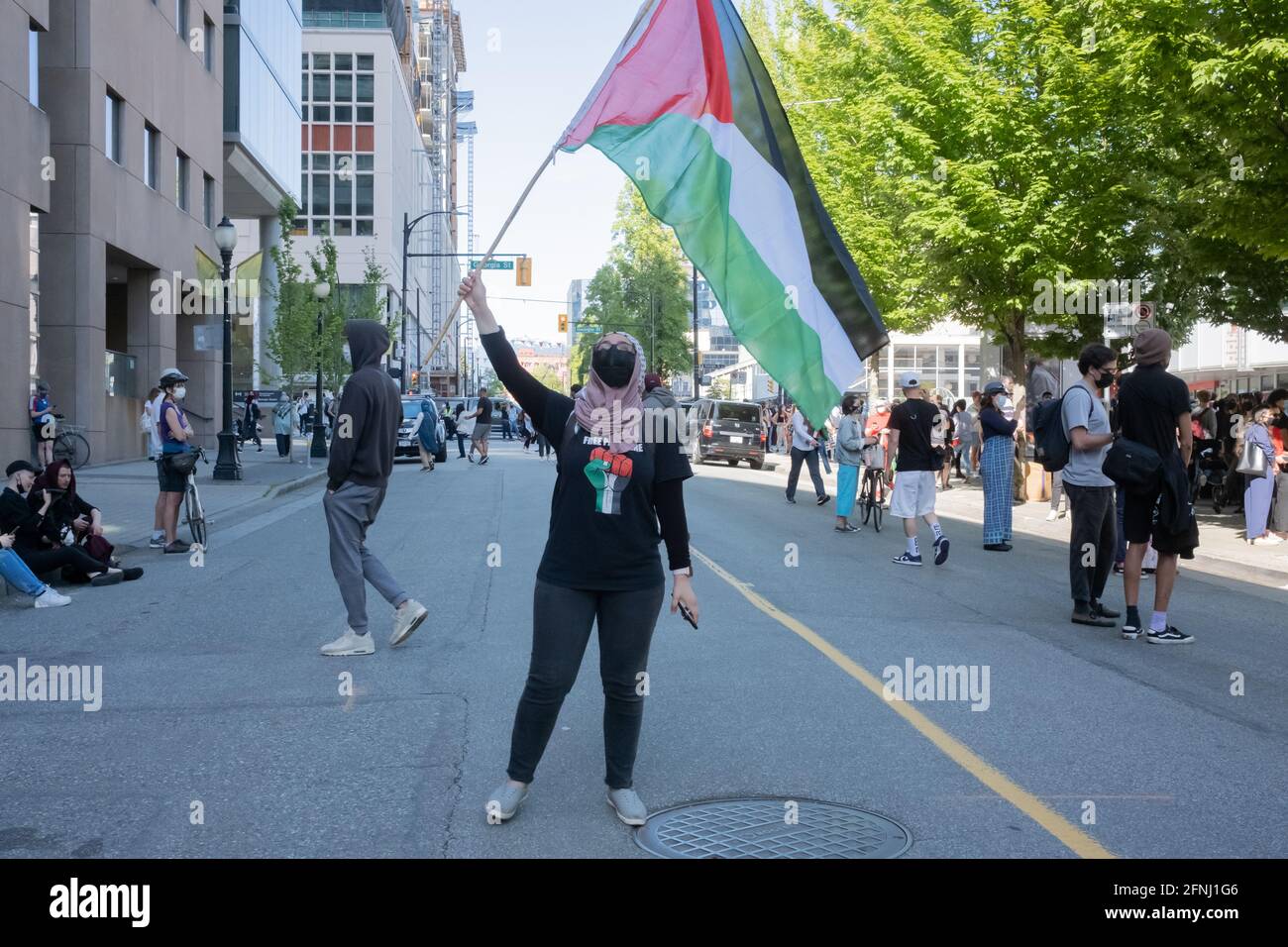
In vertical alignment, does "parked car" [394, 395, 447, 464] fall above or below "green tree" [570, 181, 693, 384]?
below

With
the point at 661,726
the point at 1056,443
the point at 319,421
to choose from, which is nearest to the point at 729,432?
the point at 319,421

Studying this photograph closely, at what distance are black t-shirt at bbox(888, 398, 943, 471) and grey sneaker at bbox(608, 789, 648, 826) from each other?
9496 millimetres

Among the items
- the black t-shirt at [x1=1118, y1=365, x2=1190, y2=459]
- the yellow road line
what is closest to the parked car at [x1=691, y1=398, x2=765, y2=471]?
the yellow road line

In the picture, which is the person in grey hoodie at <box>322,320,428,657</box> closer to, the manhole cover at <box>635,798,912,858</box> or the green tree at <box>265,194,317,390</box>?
the manhole cover at <box>635,798,912,858</box>

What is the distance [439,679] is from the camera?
7719 millimetres

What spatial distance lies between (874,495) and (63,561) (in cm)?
1079

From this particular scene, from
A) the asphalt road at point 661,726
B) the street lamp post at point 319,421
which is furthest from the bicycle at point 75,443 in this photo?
the asphalt road at point 661,726

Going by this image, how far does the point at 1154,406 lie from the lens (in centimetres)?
916

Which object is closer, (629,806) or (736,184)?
(629,806)

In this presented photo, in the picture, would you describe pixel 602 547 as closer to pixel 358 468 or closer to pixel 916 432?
pixel 358 468

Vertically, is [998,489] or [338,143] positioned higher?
[338,143]

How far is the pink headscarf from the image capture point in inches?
196

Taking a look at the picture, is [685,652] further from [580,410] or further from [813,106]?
[813,106]

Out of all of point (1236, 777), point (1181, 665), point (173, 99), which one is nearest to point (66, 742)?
point (1236, 777)
